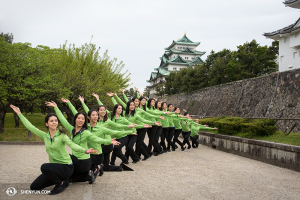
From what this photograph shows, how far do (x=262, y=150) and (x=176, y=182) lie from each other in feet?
16.1

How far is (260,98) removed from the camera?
18.3 metres

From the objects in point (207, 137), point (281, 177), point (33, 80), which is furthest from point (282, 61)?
point (33, 80)

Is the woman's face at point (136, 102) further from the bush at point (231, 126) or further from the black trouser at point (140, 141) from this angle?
the bush at point (231, 126)

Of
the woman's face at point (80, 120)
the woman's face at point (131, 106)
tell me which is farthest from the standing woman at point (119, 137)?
the woman's face at point (80, 120)

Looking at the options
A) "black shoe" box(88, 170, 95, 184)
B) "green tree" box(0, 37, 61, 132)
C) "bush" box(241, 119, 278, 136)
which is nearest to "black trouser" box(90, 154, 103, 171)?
"black shoe" box(88, 170, 95, 184)

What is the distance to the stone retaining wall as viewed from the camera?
772 centimetres

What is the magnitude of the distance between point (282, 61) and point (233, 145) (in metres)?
15.3

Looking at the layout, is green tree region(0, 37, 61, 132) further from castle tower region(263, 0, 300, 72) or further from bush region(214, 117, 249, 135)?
castle tower region(263, 0, 300, 72)

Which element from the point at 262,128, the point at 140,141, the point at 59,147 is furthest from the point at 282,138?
the point at 59,147

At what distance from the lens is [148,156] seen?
28.7 ft

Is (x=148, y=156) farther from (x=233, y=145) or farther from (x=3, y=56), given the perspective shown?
(x=3, y=56)

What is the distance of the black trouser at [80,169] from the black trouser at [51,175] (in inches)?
14.5

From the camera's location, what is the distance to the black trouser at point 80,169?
5.11m

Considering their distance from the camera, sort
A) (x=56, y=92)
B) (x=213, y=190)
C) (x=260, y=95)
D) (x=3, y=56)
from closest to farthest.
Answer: (x=213, y=190) < (x=3, y=56) < (x=56, y=92) < (x=260, y=95)
